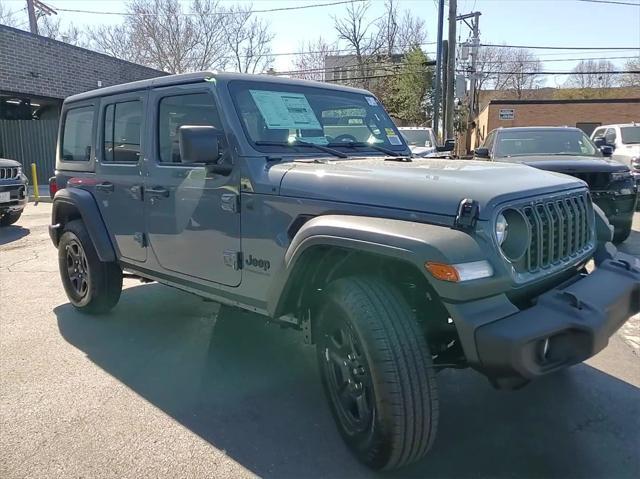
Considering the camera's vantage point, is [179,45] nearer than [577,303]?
No

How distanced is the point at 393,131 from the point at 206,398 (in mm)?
2436

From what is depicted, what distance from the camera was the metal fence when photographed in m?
16.4

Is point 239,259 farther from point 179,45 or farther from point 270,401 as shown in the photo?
point 179,45

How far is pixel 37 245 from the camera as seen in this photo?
8.59 meters

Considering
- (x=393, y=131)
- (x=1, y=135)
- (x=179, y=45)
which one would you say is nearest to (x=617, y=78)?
(x=179, y=45)

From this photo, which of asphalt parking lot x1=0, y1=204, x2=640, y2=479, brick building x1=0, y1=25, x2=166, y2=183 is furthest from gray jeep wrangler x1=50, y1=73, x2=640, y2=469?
brick building x1=0, y1=25, x2=166, y2=183

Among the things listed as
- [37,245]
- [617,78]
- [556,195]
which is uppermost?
[617,78]

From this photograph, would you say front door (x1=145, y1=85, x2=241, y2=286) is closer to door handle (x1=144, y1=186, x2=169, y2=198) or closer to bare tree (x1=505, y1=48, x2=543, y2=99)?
door handle (x1=144, y1=186, x2=169, y2=198)

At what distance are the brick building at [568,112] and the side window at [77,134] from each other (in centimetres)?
3081

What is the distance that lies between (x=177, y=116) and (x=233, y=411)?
2.01 m

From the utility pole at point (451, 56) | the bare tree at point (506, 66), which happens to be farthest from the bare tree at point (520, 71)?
the utility pole at point (451, 56)

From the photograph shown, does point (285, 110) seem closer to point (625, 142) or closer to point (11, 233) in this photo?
point (11, 233)

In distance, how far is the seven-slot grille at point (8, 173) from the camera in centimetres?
957

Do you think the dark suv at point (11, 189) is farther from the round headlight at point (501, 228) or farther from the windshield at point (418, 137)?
the round headlight at point (501, 228)
